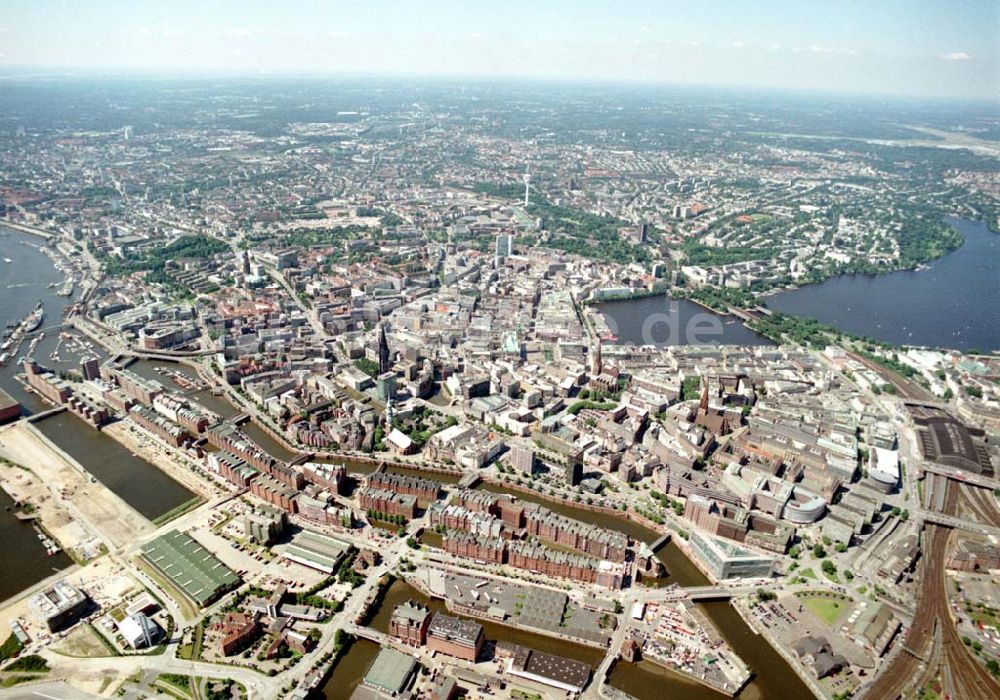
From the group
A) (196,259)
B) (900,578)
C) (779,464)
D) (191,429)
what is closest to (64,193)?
(196,259)

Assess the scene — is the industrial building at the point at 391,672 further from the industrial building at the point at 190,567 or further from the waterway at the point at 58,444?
the waterway at the point at 58,444

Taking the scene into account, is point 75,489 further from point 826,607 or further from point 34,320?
point 826,607

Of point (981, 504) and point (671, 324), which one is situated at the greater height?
point (671, 324)

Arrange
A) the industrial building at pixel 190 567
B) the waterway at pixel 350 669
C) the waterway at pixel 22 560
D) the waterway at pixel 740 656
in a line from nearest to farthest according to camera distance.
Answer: the waterway at pixel 350 669
the waterway at pixel 740 656
the industrial building at pixel 190 567
the waterway at pixel 22 560

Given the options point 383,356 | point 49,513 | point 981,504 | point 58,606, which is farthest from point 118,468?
point 981,504

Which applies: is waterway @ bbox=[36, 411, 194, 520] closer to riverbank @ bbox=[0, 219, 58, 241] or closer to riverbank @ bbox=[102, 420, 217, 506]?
riverbank @ bbox=[102, 420, 217, 506]

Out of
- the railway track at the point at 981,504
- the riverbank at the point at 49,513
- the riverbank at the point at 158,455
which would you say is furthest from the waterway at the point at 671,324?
the riverbank at the point at 49,513

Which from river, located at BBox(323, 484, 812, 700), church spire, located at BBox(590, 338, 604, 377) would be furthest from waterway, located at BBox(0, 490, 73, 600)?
church spire, located at BBox(590, 338, 604, 377)
